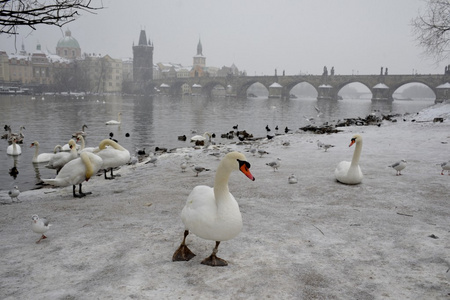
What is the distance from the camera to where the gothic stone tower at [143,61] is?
409 feet

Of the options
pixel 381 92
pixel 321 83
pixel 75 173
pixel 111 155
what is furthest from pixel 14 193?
pixel 321 83

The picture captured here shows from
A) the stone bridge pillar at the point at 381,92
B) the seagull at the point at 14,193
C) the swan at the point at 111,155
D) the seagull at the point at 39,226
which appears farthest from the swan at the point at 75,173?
the stone bridge pillar at the point at 381,92

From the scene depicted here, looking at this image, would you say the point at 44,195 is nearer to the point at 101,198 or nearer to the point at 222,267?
the point at 101,198

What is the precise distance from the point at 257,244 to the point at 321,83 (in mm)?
90727

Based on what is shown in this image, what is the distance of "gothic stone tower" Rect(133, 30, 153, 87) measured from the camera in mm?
124625

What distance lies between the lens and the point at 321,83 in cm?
8950

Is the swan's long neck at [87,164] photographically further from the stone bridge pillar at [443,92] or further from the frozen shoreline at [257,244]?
the stone bridge pillar at [443,92]

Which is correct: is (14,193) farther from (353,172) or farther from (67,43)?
(67,43)

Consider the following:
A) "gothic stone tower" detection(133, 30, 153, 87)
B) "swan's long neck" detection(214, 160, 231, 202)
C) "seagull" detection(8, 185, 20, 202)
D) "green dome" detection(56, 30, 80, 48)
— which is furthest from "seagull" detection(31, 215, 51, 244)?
"green dome" detection(56, 30, 80, 48)

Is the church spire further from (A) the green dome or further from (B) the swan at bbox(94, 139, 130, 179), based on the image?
(B) the swan at bbox(94, 139, 130, 179)

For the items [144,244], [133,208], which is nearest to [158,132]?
[133,208]

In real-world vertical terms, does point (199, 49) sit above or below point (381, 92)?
above

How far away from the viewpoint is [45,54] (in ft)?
364

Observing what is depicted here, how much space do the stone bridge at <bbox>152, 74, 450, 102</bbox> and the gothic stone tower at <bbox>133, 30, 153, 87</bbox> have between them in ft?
20.0
